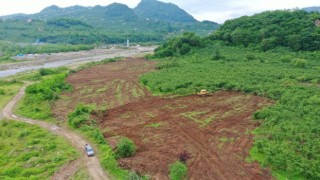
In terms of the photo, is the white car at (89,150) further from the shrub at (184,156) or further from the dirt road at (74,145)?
the shrub at (184,156)

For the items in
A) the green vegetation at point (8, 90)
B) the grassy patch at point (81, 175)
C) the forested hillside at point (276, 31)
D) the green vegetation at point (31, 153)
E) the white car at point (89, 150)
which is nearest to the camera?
the grassy patch at point (81, 175)

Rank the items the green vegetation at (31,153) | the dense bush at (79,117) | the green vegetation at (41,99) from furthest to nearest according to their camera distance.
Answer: the green vegetation at (41,99) < the dense bush at (79,117) < the green vegetation at (31,153)

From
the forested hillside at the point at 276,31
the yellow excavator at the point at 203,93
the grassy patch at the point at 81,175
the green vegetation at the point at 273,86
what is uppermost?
the forested hillside at the point at 276,31

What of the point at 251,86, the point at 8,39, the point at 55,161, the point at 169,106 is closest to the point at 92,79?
the point at 169,106

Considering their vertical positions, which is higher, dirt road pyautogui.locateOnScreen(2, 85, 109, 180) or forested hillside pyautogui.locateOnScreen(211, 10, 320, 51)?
forested hillside pyautogui.locateOnScreen(211, 10, 320, 51)

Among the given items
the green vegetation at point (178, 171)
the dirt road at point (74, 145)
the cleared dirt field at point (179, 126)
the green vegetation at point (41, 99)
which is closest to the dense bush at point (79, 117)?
the dirt road at point (74, 145)

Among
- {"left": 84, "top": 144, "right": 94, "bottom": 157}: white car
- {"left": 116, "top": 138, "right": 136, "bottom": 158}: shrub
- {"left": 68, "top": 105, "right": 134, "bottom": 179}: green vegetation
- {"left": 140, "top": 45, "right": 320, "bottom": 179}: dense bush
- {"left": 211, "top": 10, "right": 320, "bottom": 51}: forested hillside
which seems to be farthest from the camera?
{"left": 211, "top": 10, "right": 320, "bottom": 51}: forested hillside

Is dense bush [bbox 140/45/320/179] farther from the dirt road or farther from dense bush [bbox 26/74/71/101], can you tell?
dense bush [bbox 26/74/71/101]

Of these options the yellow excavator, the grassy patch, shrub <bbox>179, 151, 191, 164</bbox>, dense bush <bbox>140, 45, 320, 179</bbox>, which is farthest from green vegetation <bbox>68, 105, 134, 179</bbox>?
the yellow excavator
